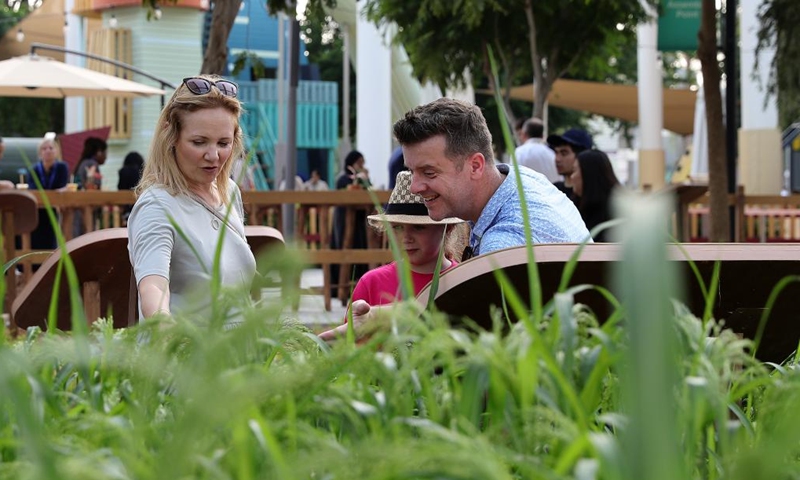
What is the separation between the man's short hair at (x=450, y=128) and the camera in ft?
12.6

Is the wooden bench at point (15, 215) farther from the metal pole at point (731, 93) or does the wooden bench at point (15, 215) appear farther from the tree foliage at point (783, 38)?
the metal pole at point (731, 93)

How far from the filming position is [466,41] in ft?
57.6

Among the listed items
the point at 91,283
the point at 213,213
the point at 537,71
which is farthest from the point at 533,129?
the point at 213,213

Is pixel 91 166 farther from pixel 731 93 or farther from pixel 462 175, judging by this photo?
pixel 462 175

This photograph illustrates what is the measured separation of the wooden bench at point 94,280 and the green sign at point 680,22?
39.2 feet

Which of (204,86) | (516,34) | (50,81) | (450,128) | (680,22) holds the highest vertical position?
(516,34)

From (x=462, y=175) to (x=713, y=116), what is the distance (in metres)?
7.91

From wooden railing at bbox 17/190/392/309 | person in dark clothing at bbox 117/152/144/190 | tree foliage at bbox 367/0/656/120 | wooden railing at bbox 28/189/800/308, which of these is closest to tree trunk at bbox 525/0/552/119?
tree foliage at bbox 367/0/656/120

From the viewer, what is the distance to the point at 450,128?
153 inches

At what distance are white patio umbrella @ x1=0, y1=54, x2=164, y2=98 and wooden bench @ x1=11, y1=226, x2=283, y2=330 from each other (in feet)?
35.1

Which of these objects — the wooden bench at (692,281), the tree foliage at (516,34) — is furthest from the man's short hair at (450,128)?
the tree foliage at (516,34)

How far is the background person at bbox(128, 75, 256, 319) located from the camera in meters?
3.44

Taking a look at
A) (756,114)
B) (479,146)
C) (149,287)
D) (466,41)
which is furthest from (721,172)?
(756,114)

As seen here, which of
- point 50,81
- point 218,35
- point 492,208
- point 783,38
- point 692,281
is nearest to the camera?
point 692,281
